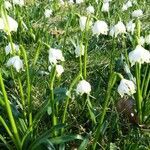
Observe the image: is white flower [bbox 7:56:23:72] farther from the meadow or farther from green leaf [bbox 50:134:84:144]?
green leaf [bbox 50:134:84:144]

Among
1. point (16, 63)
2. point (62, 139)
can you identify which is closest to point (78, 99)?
point (62, 139)

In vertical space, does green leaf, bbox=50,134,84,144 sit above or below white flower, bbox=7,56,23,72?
below

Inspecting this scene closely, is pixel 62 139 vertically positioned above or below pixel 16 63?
below

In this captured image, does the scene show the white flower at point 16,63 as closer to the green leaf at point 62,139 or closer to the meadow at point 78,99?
the meadow at point 78,99

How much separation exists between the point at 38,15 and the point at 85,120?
11.6 ft

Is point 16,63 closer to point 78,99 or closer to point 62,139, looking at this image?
point 62,139

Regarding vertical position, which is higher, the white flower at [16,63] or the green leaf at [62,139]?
the white flower at [16,63]

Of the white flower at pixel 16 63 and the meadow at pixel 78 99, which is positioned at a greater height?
the white flower at pixel 16 63

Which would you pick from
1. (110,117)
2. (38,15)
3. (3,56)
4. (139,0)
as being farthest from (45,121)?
(139,0)

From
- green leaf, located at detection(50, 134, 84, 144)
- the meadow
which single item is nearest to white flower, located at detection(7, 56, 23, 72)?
the meadow

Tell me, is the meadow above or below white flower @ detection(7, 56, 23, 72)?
below

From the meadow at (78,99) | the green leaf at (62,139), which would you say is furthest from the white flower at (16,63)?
the green leaf at (62,139)

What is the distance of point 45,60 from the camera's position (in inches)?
178

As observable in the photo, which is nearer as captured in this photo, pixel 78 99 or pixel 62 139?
pixel 62 139
